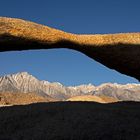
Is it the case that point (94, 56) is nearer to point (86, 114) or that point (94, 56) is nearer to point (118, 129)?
point (86, 114)

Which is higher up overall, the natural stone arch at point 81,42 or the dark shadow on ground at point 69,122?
the natural stone arch at point 81,42

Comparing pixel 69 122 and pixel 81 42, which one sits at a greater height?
pixel 81 42

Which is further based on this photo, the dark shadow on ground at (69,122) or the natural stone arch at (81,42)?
the natural stone arch at (81,42)

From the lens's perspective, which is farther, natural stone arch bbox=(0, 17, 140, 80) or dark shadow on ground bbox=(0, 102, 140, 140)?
natural stone arch bbox=(0, 17, 140, 80)

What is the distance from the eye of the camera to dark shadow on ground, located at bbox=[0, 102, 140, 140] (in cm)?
1644

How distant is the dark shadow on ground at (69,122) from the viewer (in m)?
16.4

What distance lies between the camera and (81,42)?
23.8 meters

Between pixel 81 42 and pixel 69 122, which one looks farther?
pixel 81 42

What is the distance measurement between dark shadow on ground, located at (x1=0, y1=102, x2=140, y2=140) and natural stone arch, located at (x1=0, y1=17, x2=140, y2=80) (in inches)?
140

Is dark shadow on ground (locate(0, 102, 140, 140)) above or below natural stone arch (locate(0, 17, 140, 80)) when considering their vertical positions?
below

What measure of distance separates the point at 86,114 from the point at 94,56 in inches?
257

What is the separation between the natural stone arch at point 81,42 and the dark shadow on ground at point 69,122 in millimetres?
3564

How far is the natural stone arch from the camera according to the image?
70.2 ft

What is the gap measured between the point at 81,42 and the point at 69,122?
22.9 feet
